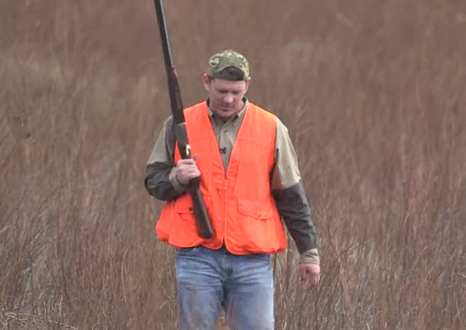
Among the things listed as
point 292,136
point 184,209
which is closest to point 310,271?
point 184,209

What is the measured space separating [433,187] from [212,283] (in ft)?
9.45

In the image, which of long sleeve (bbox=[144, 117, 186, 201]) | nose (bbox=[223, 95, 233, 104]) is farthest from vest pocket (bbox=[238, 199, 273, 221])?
nose (bbox=[223, 95, 233, 104])

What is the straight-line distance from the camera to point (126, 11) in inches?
409

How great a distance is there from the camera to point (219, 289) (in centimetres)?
362

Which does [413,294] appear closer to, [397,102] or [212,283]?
[212,283]

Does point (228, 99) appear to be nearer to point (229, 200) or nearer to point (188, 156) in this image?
point (188, 156)

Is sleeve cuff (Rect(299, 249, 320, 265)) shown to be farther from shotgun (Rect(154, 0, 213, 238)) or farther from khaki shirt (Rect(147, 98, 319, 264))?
shotgun (Rect(154, 0, 213, 238))

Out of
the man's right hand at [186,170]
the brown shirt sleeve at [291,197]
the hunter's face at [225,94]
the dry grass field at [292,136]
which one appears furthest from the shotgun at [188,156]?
the dry grass field at [292,136]

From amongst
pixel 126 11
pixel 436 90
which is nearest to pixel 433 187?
pixel 436 90

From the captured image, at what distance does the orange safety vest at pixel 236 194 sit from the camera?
11.7 feet

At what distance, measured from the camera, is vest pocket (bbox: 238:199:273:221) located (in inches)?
141

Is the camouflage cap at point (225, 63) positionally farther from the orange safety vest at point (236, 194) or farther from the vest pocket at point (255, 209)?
the vest pocket at point (255, 209)

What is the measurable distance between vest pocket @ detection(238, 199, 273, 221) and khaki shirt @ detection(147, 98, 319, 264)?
97mm

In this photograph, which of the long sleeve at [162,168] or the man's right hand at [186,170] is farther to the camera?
the long sleeve at [162,168]
